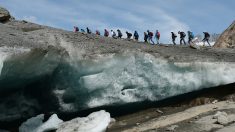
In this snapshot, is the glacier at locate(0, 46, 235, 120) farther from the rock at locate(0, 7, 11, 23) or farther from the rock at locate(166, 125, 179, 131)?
the rock at locate(0, 7, 11, 23)

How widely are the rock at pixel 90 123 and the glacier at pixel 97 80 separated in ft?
2.78

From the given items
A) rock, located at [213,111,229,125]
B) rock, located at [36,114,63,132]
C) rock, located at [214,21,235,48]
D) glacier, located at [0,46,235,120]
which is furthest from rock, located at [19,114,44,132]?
rock, located at [214,21,235,48]

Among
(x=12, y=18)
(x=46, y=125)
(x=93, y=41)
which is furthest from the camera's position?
(x=12, y=18)

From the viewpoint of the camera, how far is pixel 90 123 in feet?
52.6

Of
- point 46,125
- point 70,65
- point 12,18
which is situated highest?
point 12,18

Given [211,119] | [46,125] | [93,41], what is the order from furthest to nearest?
[93,41] < [46,125] < [211,119]

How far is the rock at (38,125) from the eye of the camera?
1661 cm

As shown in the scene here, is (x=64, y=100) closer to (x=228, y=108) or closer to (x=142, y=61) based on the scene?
(x=142, y=61)

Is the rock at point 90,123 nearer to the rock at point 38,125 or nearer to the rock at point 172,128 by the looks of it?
the rock at point 38,125

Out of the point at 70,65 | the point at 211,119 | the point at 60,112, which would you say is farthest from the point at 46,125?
the point at 211,119

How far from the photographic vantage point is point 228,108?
16375mm

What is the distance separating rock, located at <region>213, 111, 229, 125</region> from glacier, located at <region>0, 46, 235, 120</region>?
2.64 m

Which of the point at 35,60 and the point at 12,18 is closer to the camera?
the point at 35,60

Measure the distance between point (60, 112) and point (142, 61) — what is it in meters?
3.51
